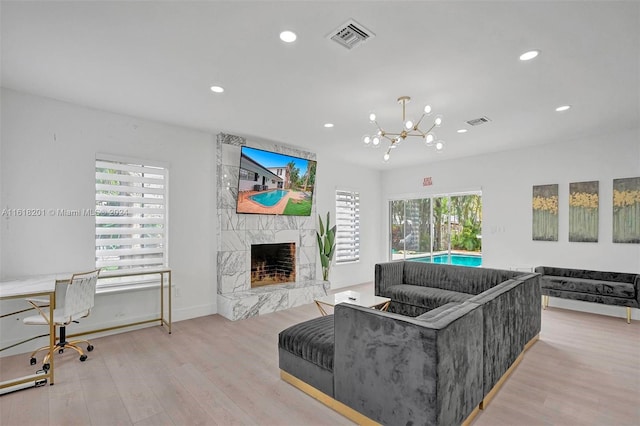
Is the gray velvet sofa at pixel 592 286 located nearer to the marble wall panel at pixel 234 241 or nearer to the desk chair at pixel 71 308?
the marble wall panel at pixel 234 241

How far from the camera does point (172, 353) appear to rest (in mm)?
3273

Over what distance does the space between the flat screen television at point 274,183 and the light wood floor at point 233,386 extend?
7.09ft

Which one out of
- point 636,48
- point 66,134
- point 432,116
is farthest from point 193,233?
point 636,48

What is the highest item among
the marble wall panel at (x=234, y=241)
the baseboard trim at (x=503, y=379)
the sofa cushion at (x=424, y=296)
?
the marble wall panel at (x=234, y=241)

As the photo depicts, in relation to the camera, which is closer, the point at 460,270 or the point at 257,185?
the point at 460,270

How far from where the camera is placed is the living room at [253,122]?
7.06ft

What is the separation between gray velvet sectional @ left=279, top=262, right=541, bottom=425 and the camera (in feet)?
5.71

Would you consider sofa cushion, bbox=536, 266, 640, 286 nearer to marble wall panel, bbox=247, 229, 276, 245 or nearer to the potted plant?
the potted plant

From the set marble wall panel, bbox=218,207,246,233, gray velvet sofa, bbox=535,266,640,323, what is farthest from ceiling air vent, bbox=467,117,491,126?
marble wall panel, bbox=218,207,246,233

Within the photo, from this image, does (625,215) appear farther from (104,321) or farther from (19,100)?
(19,100)

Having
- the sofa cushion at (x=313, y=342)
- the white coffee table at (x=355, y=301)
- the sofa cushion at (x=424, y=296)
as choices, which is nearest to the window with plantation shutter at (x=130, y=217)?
the white coffee table at (x=355, y=301)

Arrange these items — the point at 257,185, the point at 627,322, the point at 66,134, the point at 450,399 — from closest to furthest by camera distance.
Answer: the point at 450,399
the point at 66,134
the point at 627,322
the point at 257,185

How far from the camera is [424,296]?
4.14 meters

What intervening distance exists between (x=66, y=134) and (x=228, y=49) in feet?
→ 8.31
